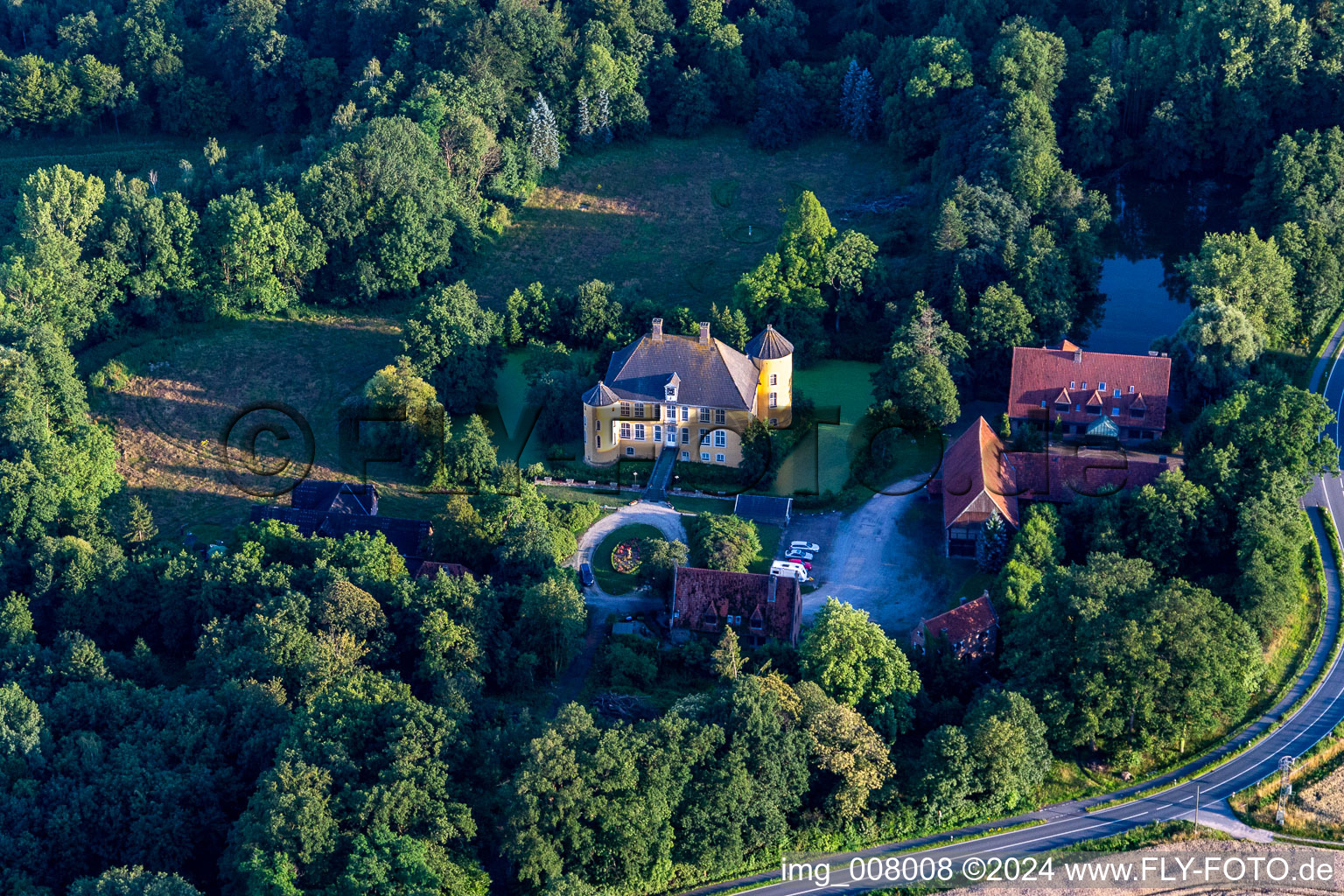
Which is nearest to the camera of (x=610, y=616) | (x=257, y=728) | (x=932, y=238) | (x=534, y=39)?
(x=257, y=728)

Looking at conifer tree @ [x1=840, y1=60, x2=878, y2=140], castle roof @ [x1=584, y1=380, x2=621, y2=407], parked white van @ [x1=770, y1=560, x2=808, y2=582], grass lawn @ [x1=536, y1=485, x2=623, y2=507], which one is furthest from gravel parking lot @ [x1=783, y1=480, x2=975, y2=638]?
conifer tree @ [x1=840, y1=60, x2=878, y2=140]

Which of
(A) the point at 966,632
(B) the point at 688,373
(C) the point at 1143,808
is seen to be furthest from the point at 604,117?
(C) the point at 1143,808

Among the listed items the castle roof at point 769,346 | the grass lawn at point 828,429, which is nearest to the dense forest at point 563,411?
the grass lawn at point 828,429

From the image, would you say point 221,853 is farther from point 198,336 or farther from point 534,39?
point 534,39

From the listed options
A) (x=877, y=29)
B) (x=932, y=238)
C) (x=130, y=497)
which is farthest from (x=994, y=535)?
(x=877, y=29)

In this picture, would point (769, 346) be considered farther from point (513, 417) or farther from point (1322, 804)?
point (1322, 804)

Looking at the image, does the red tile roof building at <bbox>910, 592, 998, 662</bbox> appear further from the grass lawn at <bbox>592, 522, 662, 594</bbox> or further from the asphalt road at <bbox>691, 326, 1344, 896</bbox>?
the grass lawn at <bbox>592, 522, 662, 594</bbox>
